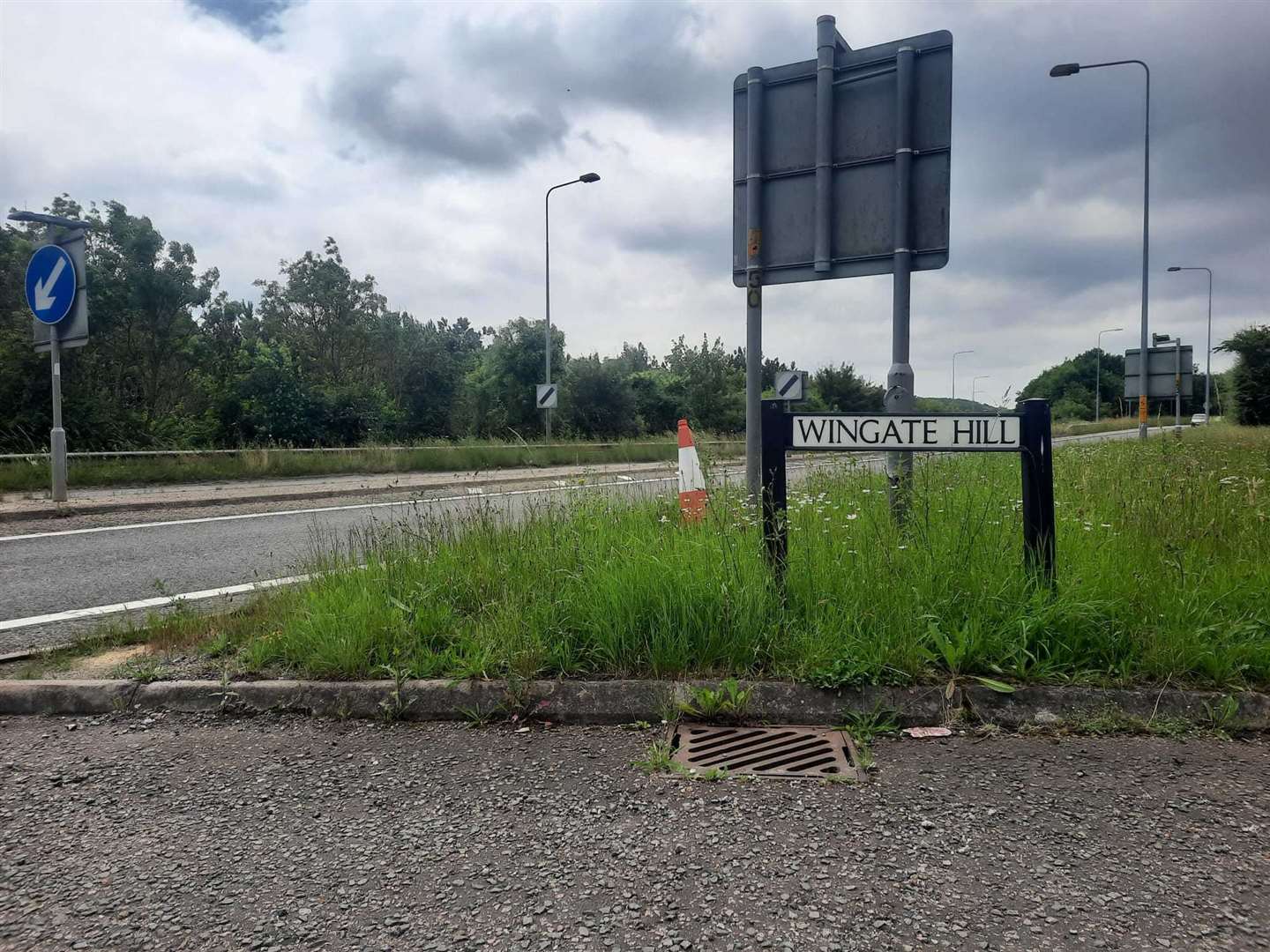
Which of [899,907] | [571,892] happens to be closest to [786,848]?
[899,907]

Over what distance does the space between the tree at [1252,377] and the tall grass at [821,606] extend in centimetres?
5255

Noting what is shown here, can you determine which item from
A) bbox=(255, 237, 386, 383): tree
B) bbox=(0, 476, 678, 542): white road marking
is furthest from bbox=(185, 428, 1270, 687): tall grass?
bbox=(255, 237, 386, 383): tree

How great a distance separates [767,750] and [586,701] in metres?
0.82

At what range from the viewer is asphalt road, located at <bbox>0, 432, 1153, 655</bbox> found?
5.90 metres

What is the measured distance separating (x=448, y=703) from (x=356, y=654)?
0.61 metres

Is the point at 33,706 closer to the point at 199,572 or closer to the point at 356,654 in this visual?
the point at 356,654

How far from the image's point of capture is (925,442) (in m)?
4.04

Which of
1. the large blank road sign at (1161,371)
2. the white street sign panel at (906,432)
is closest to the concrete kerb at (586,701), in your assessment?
the white street sign panel at (906,432)

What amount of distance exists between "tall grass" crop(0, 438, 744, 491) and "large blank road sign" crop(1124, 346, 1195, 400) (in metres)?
14.5

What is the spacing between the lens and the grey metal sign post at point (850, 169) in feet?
17.4

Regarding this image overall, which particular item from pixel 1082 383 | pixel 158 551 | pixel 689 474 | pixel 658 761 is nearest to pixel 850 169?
pixel 689 474

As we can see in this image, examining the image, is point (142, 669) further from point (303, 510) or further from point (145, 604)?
point (303, 510)

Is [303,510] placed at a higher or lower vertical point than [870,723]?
higher

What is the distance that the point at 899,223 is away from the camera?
5.34 meters
